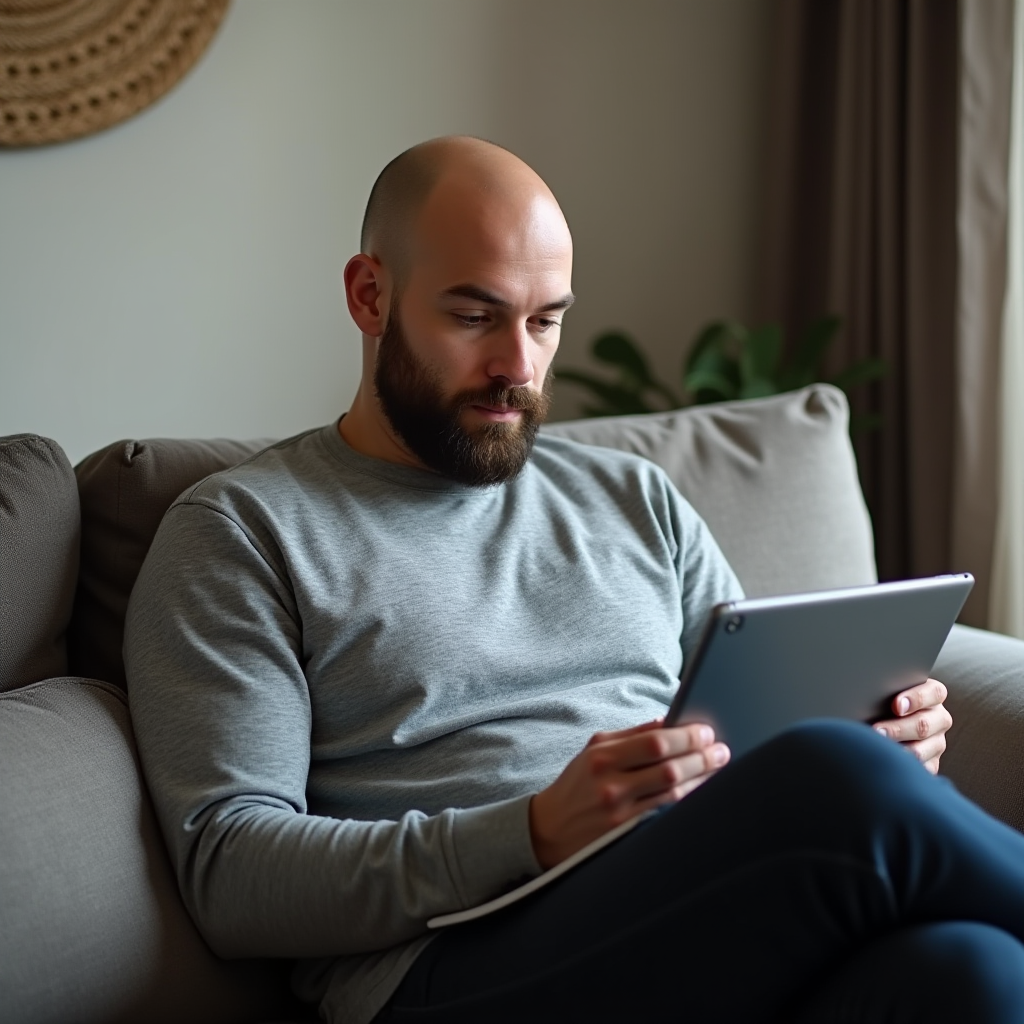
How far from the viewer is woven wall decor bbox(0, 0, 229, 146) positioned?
6.30 ft

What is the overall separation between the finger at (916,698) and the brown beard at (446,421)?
18.2 inches

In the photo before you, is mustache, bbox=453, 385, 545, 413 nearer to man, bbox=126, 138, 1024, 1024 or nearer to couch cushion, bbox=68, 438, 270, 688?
man, bbox=126, 138, 1024, 1024

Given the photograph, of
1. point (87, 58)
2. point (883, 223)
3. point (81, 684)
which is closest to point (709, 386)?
point (883, 223)

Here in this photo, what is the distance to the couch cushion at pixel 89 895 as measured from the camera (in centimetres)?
101

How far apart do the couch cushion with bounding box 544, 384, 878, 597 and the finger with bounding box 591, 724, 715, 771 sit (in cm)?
69

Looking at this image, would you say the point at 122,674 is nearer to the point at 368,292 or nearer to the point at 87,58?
the point at 368,292

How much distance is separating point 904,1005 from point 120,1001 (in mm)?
628

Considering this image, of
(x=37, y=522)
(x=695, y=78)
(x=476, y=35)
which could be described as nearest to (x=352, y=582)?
(x=37, y=522)

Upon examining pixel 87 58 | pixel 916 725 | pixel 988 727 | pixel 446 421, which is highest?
pixel 87 58

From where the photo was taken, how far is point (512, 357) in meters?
1.33

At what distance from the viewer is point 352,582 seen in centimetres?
123

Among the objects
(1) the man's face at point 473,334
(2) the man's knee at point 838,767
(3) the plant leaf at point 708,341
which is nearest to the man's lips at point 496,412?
(1) the man's face at point 473,334

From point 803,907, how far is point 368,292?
82 centimetres

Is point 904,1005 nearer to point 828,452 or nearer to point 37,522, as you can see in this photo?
point 37,522
